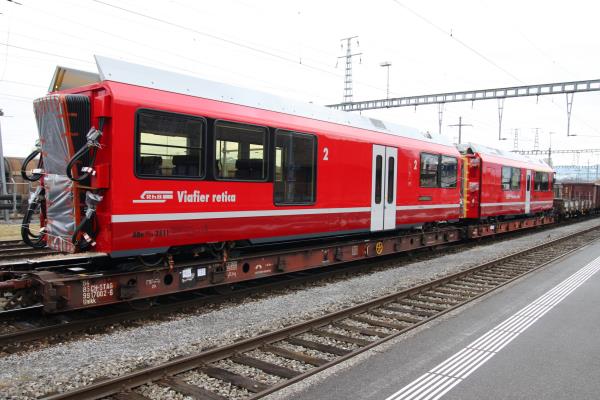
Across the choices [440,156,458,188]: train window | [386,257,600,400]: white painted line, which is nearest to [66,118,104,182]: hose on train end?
[386,257,600,400]: white painted line

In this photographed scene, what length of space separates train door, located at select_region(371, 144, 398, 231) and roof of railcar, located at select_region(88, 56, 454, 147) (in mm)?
673

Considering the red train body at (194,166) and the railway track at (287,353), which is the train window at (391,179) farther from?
the railway track at (287,353)

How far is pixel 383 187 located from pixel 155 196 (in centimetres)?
615

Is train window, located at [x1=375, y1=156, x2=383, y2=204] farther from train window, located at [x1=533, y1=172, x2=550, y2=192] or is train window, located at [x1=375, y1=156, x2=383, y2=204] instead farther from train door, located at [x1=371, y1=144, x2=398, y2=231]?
train window, located at [x1=533, y1=172, x2=550, y2=192]

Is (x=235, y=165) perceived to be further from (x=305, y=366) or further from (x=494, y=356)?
(x=494, y=356)

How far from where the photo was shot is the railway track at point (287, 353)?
166 inches

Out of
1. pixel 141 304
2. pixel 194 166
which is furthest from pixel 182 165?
pixel 141 304

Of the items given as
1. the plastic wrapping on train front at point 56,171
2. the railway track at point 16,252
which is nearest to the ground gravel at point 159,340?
the plastic wrapping on train front at point 56,171

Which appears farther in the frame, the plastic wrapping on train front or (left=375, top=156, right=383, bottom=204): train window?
(left=375, top=156, right=383, bottom=204): train window

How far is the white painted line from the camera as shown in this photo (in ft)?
13.9

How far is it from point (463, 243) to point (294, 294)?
1062 cm

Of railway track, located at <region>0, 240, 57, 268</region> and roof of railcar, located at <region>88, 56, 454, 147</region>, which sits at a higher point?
roof of railcar, located at <region>88, 56, 454, 147</region>

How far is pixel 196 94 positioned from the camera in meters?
7.05

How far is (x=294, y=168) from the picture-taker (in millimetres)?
8516
